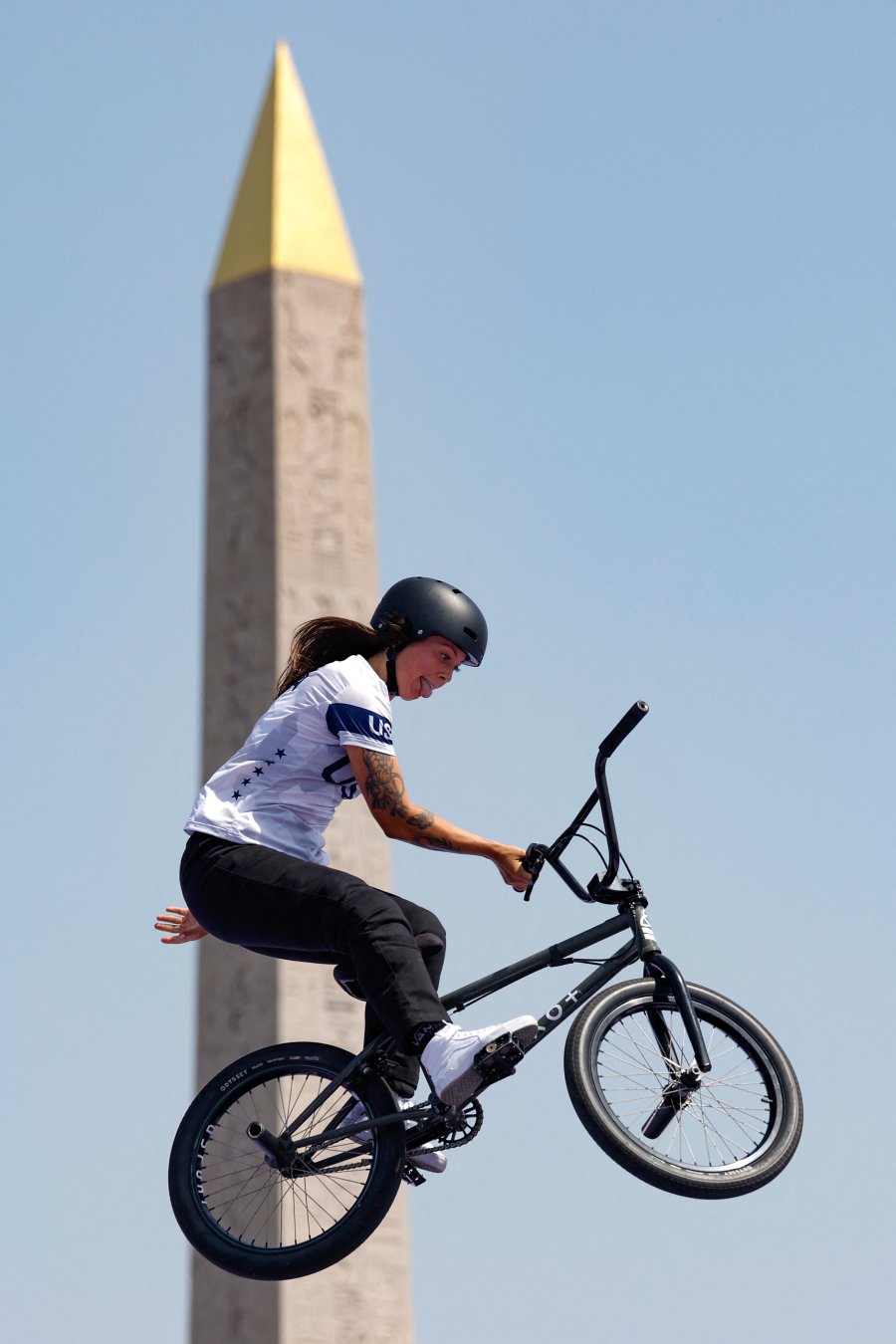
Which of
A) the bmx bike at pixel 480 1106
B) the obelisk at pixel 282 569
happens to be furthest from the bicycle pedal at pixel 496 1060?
the obelisk at pixel 282 569

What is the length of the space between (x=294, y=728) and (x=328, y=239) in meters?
18.9

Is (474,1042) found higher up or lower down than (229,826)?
lower down

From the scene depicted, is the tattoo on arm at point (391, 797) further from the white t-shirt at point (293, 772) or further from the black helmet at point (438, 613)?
the black helmet at point (438, 613)

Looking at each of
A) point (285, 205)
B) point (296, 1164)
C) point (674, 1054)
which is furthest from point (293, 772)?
point (285, 205)

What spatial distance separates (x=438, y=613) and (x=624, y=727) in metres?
0.81

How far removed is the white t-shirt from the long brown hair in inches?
7.2

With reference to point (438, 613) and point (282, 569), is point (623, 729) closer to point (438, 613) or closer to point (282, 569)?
point (438, 613)

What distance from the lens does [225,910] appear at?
825 centimetres

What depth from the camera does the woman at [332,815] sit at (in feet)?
26.0

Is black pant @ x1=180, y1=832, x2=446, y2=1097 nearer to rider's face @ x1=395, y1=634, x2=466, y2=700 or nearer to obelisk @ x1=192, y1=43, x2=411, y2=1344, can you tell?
rider's face @ x1=395, y1=634, x2=466, y2=700

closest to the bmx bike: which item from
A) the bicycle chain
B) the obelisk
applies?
the bicycle chain

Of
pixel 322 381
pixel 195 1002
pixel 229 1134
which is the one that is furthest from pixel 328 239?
pixel 229 1134

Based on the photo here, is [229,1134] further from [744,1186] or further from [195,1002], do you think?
[195,1002]

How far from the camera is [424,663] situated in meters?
8.50
